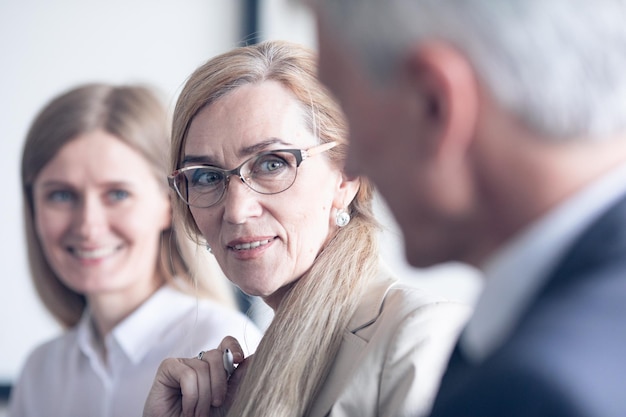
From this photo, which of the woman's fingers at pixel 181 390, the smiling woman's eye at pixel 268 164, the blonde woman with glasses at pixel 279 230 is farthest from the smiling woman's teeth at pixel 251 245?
the woman's fingers at pixel 181 390

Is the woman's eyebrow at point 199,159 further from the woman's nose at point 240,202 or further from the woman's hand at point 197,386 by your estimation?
the woman's hand at point 197,386

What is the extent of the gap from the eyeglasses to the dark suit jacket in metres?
0.89

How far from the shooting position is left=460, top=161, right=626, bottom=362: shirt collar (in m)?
0.62

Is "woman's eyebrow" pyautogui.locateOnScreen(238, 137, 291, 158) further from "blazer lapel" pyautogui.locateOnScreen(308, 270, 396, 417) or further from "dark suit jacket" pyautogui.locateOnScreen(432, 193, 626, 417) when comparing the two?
"dark suit jacket" pyautogui.locateOnScreen(432, 193, 626, 417)

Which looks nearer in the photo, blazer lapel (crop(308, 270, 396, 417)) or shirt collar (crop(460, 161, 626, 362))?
shirt collar (crop(460, 161, 626, 362))

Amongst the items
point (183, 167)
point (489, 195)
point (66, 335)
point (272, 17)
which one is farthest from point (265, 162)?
point (272, 17)

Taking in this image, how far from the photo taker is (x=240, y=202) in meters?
1.48

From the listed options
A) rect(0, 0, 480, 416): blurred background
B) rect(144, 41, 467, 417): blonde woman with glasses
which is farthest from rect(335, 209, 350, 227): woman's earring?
rect(0, 0, 480, 416): blurred background

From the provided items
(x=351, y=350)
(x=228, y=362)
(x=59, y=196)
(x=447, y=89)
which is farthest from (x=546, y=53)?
(x=59, y=196)

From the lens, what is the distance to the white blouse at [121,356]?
216 centimetres

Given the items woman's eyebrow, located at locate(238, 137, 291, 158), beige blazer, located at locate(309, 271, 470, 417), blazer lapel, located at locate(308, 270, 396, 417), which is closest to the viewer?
beige blazer, located at locate(309, 271, 470, 417)

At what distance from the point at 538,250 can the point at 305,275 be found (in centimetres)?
91

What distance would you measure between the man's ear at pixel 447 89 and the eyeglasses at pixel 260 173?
2.80 feet

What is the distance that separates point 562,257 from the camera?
609 mm
